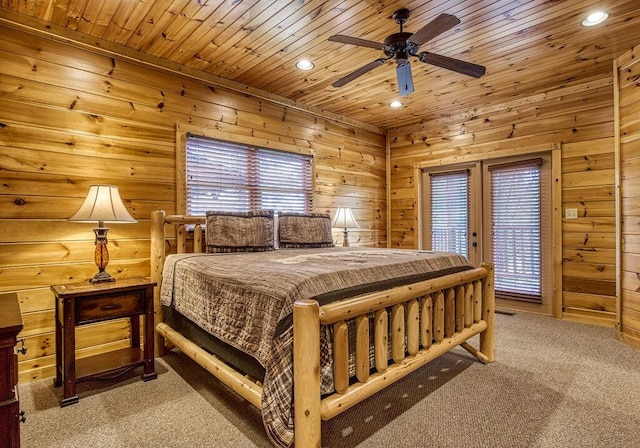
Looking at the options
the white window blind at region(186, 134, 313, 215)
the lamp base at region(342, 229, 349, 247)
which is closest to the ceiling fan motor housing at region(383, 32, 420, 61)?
the white window blind at region(186, 134, 313, 215)

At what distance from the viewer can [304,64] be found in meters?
3.27

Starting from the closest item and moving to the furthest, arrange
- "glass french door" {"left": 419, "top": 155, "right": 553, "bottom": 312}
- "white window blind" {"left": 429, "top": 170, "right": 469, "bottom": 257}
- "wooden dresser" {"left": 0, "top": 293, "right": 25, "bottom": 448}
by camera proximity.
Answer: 1. "wooden dresser" {"left": 0, "top": 293, "right": 25, "bottom": 448}
2. "glass french door" {"left": 419, "top": 155, "right": 553, "bottom": 312}
3. "white window blind" {"left": 429, "top": 170, "right": 469, "bottom": 257}

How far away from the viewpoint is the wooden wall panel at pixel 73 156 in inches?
95.8

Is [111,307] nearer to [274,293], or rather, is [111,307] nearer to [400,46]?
[274,293]

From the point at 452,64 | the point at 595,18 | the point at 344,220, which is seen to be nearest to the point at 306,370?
the point at 452,64

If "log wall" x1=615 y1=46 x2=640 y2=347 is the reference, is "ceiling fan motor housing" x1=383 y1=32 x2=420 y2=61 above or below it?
above

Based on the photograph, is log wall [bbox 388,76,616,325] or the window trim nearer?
the window trim

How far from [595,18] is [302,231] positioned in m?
2.84

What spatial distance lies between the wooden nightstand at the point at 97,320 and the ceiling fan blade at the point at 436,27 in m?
2.38

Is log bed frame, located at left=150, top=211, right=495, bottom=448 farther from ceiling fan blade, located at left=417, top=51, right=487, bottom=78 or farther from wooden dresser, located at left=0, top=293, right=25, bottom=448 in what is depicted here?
ceiling fan blade, located at left=417, top=51, right=487, bottom=78

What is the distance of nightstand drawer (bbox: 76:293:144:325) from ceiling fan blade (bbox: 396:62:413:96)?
238 cm

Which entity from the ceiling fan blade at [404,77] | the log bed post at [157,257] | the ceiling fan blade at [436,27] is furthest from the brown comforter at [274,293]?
the ceiling fan blade at [436,27]

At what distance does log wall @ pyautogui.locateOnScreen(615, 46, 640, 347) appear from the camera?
Answer: 2953 mm

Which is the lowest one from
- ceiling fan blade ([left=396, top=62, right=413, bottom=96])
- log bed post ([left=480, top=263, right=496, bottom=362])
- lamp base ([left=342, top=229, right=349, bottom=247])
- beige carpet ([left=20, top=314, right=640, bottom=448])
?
beige carpet ([left=20, top=314, right=640, bottom=448])
